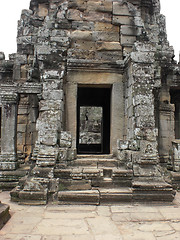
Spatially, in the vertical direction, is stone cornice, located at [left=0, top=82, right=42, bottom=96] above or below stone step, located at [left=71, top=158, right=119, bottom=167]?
above

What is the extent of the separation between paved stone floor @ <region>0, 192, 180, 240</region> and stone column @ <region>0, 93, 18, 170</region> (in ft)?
7.11

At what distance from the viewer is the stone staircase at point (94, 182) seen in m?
4.98

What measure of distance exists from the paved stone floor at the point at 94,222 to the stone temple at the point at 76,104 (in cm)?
30

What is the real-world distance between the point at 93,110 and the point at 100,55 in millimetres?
12183

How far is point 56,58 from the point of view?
6.33 m

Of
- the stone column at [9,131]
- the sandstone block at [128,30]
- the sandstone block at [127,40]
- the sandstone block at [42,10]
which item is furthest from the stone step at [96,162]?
the sandstone block at [42,10]

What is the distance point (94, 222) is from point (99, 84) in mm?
3829

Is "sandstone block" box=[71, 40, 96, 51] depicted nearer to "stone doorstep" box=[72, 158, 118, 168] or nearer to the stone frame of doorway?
the stone frame of doorway

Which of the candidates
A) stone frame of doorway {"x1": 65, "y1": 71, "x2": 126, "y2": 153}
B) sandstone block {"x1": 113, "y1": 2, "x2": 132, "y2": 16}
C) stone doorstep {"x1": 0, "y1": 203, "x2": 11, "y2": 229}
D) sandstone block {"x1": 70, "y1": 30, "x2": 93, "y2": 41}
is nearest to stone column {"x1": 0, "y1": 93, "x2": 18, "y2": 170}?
stone frame of doorway {"x1": 65, "y1": 71, "x2": 126, "y2": 153}

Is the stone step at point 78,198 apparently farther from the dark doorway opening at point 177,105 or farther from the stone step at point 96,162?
the dark doorway opening at point 177,105

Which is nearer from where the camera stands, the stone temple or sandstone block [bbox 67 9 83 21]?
the stone temple

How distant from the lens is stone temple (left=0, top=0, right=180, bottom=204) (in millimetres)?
5373

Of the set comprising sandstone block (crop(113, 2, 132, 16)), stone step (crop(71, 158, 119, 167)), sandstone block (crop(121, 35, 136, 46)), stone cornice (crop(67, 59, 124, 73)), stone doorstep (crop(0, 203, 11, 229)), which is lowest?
stone doorstep (crop(0, 203, 11, 229))

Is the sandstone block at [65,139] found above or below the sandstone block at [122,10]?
below
